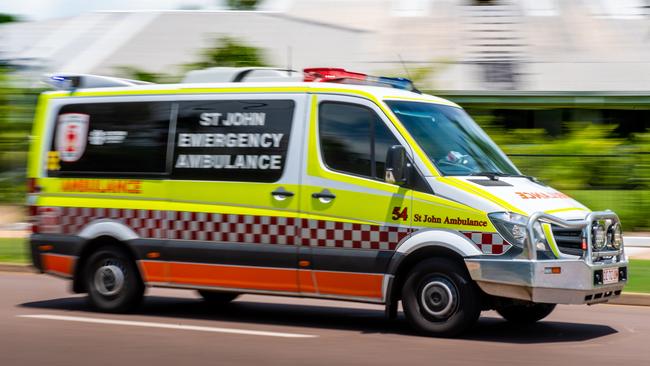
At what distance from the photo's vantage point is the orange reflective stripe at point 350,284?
30.9 feet

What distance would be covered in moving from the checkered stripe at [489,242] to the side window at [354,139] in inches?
36.2

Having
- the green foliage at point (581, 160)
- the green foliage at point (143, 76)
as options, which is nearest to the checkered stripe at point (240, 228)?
the green foliage at point (581, 160)

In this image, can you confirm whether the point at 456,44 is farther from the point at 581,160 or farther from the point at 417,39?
the point at 581,160

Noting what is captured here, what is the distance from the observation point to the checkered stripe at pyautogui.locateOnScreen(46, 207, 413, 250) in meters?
9.46

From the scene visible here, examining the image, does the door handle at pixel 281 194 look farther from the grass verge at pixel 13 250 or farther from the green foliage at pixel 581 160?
the green foliage at pixel 581 160

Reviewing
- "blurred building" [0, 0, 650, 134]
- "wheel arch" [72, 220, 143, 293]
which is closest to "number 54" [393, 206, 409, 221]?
"wheel arch" [72, 220, 143, 293]

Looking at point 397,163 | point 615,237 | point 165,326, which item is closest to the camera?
point 397,163

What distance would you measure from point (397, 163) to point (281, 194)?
1158mm

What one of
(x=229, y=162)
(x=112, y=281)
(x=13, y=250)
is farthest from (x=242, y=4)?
(x=229, y=162)

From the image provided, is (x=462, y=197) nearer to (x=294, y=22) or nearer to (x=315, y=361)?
(x=315, y=361)

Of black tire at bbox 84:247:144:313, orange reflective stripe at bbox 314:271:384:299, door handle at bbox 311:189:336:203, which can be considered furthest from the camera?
black tire at bbox 84:247:144:313

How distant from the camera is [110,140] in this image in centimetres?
1084

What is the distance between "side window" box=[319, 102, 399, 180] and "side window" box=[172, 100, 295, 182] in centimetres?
36

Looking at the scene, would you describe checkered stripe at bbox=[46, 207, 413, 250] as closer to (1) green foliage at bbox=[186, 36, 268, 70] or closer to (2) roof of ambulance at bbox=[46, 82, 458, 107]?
(2) roof of ambulance at bbox=[46, 82, 458, 107]
